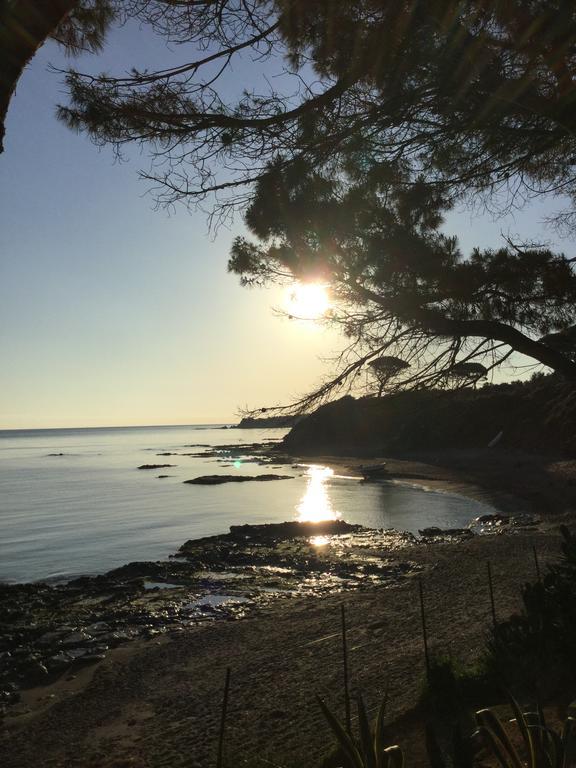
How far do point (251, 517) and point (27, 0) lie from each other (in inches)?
904

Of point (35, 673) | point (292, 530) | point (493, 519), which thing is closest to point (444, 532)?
point (493, 519)

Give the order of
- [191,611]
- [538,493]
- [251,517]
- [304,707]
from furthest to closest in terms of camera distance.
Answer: [538,493] < [251,517] < [191,611] < [304,707]

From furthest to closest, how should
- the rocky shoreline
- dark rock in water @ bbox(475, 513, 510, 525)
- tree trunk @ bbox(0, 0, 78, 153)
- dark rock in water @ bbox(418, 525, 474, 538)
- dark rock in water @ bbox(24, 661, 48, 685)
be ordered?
dark rock in water @ bbox(475, 513, 510, 525) < dark rock in water @ bbox(418, 525, 474, 538) < the rocky shoreline < dark rock in water @ bbox(24, 661, 48, 685) < tree trunk @ bbox(0, 0, 78, 153)

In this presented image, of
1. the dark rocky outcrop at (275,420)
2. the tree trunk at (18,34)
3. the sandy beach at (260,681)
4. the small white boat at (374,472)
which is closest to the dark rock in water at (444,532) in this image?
the sandy beach at (260,681)

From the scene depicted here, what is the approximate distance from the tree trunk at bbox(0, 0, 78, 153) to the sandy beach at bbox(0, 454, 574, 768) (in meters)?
4.69

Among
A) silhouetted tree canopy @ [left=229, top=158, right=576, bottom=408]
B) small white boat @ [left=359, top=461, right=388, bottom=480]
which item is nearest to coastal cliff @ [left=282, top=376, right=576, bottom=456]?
small white boat @ [left=359, top=461, right=388, bottom=480]

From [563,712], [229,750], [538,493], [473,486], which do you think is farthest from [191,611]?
[473,486]

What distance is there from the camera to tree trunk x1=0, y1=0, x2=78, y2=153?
9.54 ft

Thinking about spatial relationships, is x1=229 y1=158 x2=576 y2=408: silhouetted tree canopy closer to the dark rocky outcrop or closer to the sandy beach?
the dark rocky outcrop

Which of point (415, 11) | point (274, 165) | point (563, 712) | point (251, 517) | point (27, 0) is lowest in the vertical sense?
point (251, 517)

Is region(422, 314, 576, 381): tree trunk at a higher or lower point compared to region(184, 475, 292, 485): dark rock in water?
higher

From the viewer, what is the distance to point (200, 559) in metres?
15.9

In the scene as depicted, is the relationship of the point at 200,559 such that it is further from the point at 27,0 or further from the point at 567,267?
the point at 27,0

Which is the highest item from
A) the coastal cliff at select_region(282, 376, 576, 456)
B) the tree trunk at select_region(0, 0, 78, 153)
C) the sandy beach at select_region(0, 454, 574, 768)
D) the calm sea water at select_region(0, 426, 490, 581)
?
the tree trunk at select_region(0, 0, 78, 153)
